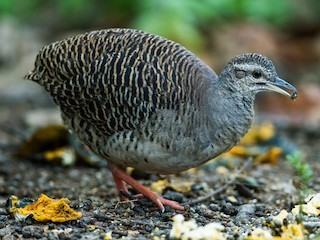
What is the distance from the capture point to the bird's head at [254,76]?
16.8 feet

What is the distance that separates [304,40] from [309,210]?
770cm

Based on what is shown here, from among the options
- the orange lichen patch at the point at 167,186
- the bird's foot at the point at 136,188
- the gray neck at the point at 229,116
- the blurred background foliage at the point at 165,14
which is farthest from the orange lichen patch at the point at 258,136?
the blurred background foliage at the point at 165,14

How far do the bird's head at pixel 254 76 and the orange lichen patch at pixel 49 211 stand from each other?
1.45 metres

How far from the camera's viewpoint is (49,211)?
4.77 m

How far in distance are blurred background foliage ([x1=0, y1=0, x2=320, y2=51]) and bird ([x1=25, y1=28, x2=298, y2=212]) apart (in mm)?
5116

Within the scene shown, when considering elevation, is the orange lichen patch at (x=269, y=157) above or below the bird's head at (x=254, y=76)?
below

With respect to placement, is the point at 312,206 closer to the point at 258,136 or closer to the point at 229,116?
the point at 229,116

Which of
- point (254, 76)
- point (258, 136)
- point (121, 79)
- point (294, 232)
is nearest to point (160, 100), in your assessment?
point (121, 79)

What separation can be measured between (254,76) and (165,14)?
5.83 m

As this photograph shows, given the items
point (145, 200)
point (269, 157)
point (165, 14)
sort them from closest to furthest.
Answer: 1. point (145, 200)
2. point (269, 157)
3. point (165, 14)

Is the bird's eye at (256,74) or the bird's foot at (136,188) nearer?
the bird's eye at (256,74)

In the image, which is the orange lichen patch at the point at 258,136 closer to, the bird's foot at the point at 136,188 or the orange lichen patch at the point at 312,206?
the bird's foot at the point at 136,188

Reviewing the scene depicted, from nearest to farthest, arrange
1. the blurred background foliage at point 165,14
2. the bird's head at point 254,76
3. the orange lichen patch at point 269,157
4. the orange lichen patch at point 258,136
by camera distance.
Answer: the bird's head at point 254,76, the orange lichen patch at point 269,157, the orange lichen patch at point 258,136, the blurred background foliage at point 165,14

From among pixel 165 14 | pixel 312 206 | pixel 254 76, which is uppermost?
pixel 165 14
